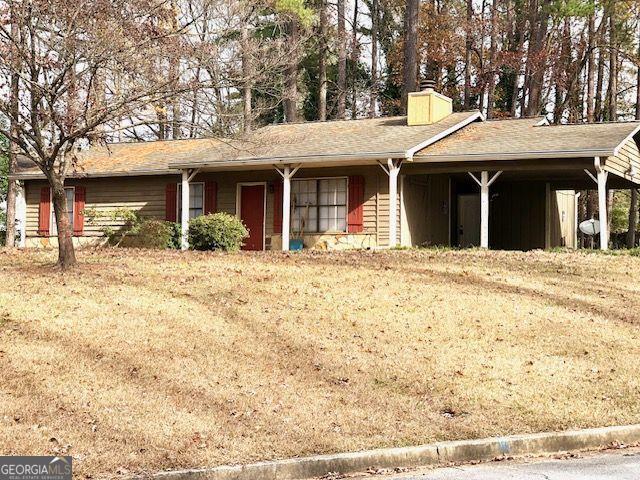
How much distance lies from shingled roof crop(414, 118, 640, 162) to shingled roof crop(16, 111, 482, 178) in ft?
1.71

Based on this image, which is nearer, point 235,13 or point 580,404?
point 580,404

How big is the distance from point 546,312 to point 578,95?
31024mm

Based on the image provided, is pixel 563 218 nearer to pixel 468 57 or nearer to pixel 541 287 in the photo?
pixel 468 57

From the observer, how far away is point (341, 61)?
137ft

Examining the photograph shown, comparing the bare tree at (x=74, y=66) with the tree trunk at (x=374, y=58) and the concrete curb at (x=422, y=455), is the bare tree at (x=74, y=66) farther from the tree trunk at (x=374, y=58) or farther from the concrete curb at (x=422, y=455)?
the tree trunk at (x=374, y=58)

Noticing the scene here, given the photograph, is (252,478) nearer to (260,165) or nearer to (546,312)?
(546,312)

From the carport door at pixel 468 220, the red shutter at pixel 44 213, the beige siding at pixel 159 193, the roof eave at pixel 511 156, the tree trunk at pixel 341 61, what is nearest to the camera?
the roof eave at pixel 511 156

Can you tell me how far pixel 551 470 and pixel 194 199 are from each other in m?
20.7

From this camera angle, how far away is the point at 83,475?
718 cm

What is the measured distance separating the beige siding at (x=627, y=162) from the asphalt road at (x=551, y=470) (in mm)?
15002

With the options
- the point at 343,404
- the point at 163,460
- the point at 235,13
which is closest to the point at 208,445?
the point at 163,460

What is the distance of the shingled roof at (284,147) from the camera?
75.7ft

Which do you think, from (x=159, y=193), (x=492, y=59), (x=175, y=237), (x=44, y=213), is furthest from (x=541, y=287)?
(x=492, y=59)

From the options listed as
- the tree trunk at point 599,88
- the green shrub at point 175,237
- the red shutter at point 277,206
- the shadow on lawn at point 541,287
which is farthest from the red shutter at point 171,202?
the tree trunk at point 599,88
